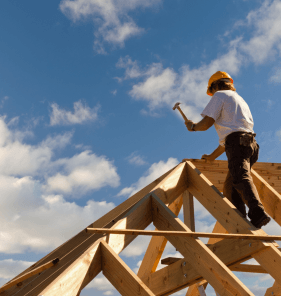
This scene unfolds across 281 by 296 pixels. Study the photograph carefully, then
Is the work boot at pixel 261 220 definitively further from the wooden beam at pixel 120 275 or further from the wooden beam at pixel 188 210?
the wooden beam at pixel 120 275

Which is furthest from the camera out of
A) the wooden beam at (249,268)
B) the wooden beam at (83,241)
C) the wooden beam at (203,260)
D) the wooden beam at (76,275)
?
the wooden beam at (249,268)

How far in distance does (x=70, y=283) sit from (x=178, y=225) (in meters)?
1.21

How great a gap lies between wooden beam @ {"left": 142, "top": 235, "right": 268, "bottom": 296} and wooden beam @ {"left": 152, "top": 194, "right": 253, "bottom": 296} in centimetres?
36

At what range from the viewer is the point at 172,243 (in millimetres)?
3146

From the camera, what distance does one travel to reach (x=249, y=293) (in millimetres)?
2551

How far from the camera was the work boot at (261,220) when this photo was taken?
3281 millimetres

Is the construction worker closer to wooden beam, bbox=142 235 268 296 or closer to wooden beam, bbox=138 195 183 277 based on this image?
wooden beam, bbox=142 235 268 296

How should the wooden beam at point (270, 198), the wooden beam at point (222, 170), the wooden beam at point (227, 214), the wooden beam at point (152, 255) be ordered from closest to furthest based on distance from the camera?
the wooden beam at point (227, 214) → the wooden beam at point (270, 198) → the wooden beam at point (222, 170) → the wooden beam at point (152, 255)

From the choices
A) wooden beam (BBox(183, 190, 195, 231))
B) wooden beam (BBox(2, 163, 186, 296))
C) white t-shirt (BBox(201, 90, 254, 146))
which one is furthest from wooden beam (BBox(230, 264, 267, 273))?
white t-shirt (BBox(201, 90, 254, 146))

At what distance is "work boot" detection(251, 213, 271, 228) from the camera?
3281 mm

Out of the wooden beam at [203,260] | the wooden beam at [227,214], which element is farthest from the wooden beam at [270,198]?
the wooden beam at [203,260]

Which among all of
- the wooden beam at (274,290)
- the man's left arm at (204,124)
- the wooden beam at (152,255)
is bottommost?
the wooden beam at (274,290)

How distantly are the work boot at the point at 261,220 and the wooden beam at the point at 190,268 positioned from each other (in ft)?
0.66

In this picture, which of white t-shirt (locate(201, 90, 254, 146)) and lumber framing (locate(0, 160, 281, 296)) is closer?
lumber framing (locate(0, 160, 281, 296))
